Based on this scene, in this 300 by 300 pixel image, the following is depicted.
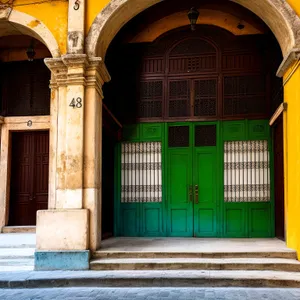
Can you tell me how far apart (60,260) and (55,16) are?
15.0 feet

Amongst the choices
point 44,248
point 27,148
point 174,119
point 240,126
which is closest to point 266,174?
point 240,126

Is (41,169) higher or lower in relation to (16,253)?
higher

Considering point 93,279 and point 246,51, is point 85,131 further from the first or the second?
point 246,51

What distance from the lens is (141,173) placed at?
10.8 m

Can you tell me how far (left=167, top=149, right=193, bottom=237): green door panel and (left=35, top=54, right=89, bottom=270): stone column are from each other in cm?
304

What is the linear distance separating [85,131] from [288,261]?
13.8 feet

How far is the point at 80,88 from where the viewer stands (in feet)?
27.0

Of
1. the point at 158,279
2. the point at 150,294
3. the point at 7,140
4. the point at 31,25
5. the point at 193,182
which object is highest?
the point at 31,25

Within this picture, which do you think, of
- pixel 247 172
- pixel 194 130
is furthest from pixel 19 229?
pixel 247 172

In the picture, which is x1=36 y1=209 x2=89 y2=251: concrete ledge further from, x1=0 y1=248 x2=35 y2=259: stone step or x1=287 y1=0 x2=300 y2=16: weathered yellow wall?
x1=287 y1=0 x2=300 y2=16: weathered yellow wall

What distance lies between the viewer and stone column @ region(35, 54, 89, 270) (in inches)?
Answer: 308

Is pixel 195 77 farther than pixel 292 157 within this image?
Yes

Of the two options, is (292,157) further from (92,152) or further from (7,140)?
(7,140)

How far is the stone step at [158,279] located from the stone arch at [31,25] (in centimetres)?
408
